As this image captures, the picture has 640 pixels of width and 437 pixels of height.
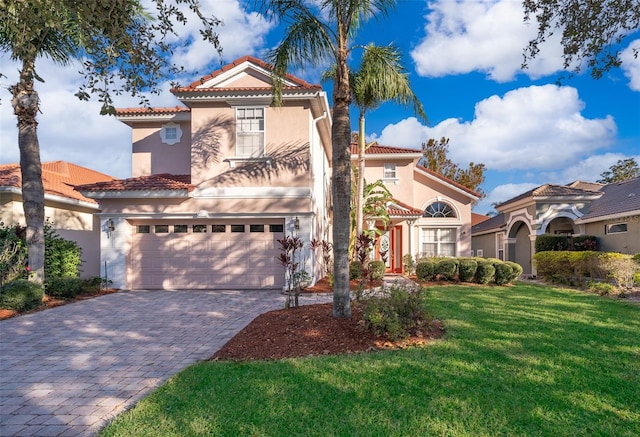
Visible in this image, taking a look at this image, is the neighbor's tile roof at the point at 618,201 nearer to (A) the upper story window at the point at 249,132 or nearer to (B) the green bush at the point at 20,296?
(A) the upper story window at the point at 249,132

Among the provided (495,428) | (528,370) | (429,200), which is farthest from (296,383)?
(429,200)

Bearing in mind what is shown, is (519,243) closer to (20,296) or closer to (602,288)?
(602,288)

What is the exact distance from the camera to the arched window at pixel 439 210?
19969 millimetres

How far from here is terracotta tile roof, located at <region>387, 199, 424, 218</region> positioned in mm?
18125

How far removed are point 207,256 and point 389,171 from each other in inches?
444

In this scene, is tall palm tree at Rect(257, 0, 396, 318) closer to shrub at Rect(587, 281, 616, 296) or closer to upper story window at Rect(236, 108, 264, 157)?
upper story window at Rect(236, 108, 264, 157)

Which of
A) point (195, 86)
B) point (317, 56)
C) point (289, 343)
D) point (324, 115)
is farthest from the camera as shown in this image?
point (324, 115)

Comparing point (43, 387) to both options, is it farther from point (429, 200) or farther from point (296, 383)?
point (429, 200)

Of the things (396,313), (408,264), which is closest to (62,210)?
(408,264)

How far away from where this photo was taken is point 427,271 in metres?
14.7

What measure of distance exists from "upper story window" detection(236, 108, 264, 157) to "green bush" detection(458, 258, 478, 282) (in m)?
8.72

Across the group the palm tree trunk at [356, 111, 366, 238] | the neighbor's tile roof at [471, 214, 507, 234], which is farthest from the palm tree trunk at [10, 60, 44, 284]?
the neighbor's tile roof at [471, 214, 507, 234]

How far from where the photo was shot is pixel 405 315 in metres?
6.23

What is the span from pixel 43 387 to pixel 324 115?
11.7 metres
